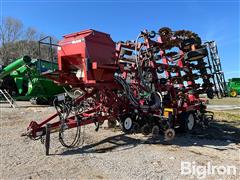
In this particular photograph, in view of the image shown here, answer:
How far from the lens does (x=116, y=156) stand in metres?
6.02

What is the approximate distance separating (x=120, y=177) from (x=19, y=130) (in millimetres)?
4909

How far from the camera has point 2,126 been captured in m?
9.30

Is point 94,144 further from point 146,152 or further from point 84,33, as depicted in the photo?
point 84,33

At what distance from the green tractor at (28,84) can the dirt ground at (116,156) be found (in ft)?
25.5

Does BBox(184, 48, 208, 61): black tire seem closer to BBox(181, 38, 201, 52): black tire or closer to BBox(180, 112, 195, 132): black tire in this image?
BBox(181, 38, 201, 52): black tire

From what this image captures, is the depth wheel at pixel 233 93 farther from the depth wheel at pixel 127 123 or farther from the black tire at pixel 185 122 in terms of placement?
the depth wheel at pixel 127 123

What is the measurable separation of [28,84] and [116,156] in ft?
40.3

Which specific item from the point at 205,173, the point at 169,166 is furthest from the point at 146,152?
the point at 205,173

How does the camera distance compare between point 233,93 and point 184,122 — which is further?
point 233,93

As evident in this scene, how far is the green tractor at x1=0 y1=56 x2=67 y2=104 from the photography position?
52.4 feet

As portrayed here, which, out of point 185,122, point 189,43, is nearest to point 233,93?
point 189,43

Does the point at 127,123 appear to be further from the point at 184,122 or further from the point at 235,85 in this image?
the point at 235,85

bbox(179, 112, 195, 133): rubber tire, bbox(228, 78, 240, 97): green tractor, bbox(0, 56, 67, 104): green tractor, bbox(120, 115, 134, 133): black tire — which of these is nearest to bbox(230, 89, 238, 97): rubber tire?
bbox(228, 78, 240, 97): green tractor

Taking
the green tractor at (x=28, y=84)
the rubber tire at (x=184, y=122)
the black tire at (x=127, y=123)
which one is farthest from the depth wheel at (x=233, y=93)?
→ the black tire at (x=127, y=123)
